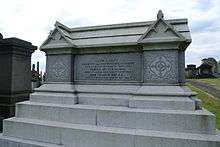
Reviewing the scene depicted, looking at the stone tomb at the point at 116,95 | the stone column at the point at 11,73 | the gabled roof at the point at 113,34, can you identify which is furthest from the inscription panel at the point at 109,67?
the stone column at the point at 11,73

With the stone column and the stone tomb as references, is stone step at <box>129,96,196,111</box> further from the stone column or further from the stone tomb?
the stone column

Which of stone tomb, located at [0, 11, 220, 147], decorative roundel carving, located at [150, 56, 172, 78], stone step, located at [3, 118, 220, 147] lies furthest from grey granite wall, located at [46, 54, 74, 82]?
decorative roundel carving, located at [150, 56, 172, 78]

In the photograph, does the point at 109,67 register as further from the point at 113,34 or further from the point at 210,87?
the point at 210,87

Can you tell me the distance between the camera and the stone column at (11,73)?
6539 millimetres

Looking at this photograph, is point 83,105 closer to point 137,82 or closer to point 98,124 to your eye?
point 98,124

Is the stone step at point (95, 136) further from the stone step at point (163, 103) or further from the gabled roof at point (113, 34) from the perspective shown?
the gabled roof at point (113, 34)

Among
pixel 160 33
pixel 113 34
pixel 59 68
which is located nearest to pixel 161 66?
pixel 160 33

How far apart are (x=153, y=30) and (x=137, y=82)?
1.25m

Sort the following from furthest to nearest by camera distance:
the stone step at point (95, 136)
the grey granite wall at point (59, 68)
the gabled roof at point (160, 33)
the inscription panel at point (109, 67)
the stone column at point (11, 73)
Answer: the stone column at point (11, 73) → the grey granite wall at point (59, 68) → the inscription panel at point (109, 67) → the gabled roof at point (160, 33) → the stone step at point (95, 136)

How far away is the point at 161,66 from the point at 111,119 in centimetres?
161

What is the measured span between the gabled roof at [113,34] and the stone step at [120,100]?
1.24 meters

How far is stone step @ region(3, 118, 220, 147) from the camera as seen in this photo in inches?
153

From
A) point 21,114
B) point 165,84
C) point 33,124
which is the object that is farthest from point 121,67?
point 21,114

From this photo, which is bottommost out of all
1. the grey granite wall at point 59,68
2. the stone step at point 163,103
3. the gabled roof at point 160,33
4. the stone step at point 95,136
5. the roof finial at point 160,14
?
the stone step at point 95,136
